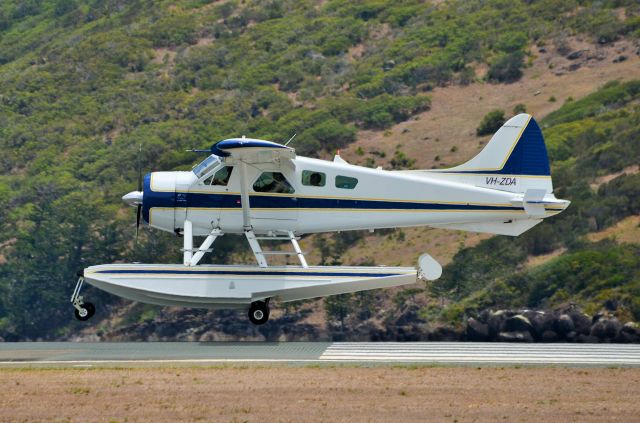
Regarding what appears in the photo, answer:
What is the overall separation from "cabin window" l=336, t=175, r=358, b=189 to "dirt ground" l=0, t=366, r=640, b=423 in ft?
18.3

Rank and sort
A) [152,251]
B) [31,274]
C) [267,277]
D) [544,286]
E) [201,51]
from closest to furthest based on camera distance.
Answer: [267,277], [544,286], [152,251], [31,274], [201,51]

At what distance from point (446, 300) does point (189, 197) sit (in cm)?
1758

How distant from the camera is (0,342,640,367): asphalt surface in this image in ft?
89.5

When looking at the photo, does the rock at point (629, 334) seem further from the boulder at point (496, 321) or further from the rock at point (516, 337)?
the boulder at point (496, 321)

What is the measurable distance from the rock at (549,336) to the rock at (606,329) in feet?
3.72

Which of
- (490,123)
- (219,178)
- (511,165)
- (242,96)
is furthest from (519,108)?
(219,178)

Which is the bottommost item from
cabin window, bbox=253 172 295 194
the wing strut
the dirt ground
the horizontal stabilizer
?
the dirt ground

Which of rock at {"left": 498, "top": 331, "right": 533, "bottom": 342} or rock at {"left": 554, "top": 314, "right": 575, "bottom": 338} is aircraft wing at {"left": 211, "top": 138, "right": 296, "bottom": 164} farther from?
rock at {"left": 554, "top": 314, "right": 575, "bottom": 338}

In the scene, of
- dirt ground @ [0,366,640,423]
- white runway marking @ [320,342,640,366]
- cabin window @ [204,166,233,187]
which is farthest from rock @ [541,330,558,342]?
cabin window @ [204,166,233,187]

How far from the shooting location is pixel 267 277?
2895cm

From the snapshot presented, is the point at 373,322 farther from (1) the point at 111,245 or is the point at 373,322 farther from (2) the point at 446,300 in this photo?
(1) the point at 111,245

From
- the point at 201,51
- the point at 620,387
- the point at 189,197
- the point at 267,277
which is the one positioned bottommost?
the point at 620,387

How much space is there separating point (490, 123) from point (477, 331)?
2320 cm

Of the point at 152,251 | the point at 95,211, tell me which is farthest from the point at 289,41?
the point at 152,251
